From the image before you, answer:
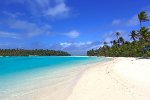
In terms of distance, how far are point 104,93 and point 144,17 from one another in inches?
2017

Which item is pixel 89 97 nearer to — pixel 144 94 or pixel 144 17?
pixel 144 94

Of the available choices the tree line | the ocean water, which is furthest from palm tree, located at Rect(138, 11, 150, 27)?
the ocean water

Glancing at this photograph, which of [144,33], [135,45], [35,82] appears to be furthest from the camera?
[135,45]

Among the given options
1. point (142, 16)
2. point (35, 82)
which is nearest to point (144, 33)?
point (142, 16)

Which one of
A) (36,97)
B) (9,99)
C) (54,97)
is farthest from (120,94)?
(9,99)

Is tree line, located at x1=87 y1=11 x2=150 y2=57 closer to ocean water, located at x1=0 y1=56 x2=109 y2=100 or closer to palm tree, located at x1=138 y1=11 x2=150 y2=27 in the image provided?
palm tree, located at x1=138 y1=11 x2=150 y2=27

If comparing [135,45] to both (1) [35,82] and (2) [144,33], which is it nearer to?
(2) [144,33]

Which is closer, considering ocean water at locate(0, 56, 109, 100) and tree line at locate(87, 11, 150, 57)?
ocean water at locate(0, 56, 109, 100)

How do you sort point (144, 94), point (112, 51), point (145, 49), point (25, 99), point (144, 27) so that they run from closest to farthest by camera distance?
point (144, 94)
point (25, 99)
point (144, 27)
point (145, 49)
point (112, 51)

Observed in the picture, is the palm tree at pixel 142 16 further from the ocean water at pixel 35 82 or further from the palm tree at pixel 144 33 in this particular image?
the ocean water at pixel 35 82

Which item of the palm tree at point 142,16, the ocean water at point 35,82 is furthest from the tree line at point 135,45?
the ocean water at point 35,82

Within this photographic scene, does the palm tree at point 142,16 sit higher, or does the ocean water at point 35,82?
the palm tree at point 142,16

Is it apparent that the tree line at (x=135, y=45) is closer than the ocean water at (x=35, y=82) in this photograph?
No

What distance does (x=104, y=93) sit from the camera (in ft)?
37.2
